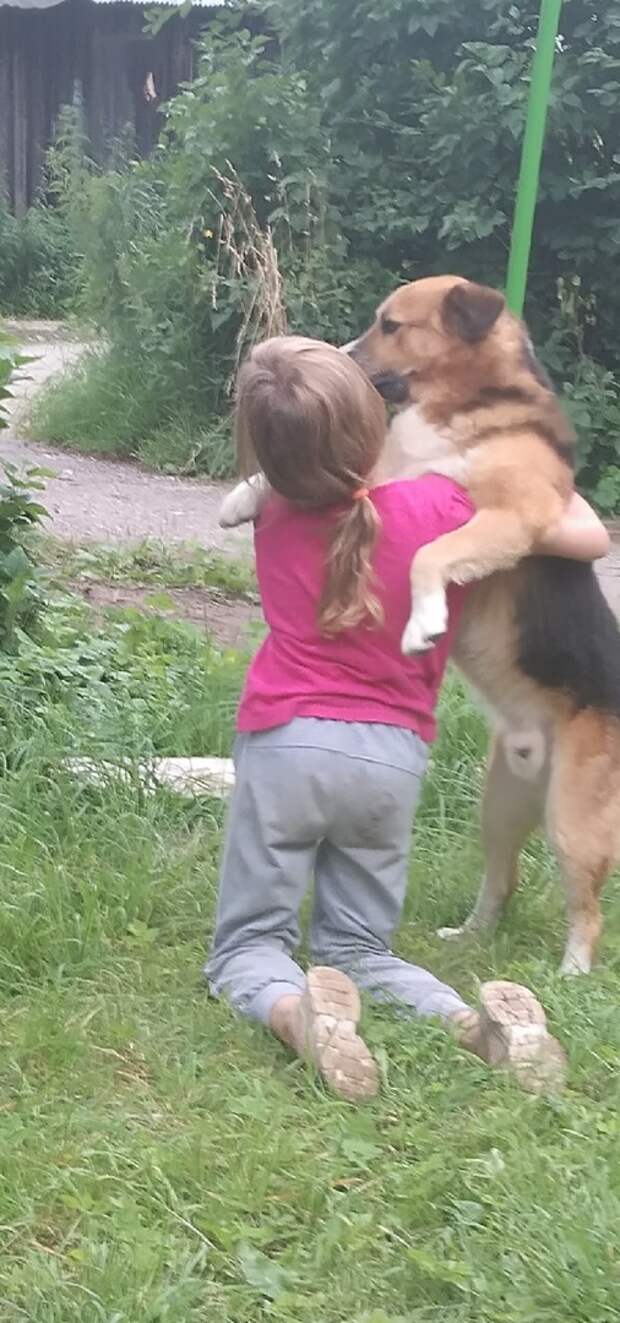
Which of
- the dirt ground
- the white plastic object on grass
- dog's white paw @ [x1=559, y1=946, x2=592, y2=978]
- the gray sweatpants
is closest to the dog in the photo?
dog's white paw @ [x1=559, y1=946, x2=592, y2=978]

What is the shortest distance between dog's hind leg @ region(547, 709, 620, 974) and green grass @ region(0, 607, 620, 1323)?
0.13 m

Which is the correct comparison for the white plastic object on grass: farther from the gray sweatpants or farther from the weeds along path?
the weeds along path

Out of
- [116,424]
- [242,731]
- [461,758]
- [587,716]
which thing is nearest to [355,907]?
[242,731]

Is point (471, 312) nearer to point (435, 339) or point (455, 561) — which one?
point (435, 339)

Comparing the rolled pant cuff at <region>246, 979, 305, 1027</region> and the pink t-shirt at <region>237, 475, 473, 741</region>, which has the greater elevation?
the pink t-shirt at <region>237, 475, 473, 741</region>

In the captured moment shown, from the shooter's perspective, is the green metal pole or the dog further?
the green metal pole

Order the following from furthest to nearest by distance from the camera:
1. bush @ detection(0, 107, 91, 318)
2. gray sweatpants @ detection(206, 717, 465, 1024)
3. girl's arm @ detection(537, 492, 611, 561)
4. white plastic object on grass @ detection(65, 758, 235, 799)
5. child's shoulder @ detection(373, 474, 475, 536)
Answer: bush @ detection(0, 107, 91, 318)
white plastic object on grass @ detection(65, 758, 235, 799)
girl's arm @ detection(537, 492, 611, 561)
child's shoulder @ detection(373, 474, 475, 536)
gray sweatpants @ detection(206, 717, 465, 1024)

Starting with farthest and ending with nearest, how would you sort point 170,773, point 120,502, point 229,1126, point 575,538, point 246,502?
point 120,502, point 170,773, point 575,538, point 246,502, point 229,1126

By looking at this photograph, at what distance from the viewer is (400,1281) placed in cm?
225

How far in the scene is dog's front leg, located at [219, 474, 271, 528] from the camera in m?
3.14

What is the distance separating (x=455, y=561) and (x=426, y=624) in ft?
0.63

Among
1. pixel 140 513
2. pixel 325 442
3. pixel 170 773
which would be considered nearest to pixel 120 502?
pixel 140 513

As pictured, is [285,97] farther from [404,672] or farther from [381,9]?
[404,672]

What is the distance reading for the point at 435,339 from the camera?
355cm
